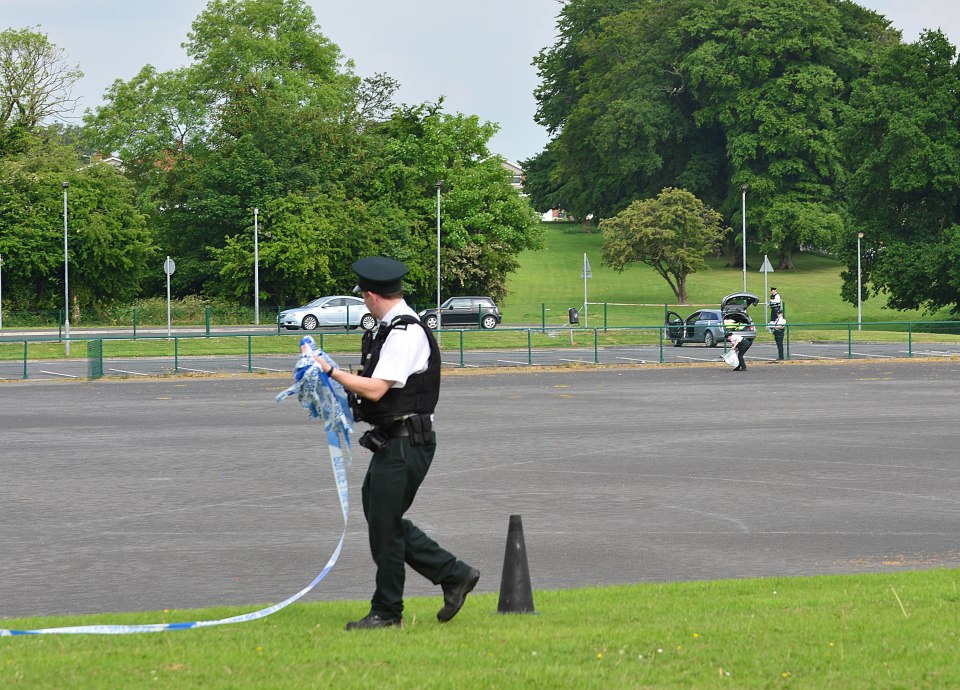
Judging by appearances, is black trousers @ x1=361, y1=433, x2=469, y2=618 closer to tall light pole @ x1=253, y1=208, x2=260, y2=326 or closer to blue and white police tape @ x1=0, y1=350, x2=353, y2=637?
blue and white police tape @ x1=0, y1=350, x2=353, y2=637

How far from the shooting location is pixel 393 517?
23.1 feet

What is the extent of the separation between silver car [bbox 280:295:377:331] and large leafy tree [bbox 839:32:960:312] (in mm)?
25343

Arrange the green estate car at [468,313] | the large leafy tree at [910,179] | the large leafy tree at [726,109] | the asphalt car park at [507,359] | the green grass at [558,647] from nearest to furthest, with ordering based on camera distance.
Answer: the green grass at [558,647] < the asphalt car park at [507,359] < the green estate car at [468,313] < the large leafy tree at [910,179] < the large leafy tree at [726,109]

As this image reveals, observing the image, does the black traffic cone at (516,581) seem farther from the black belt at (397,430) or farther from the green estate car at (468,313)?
the green estate car at (468,313)

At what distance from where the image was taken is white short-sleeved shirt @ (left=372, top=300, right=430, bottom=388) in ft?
22.6

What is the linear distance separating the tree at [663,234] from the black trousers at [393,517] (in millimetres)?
65005

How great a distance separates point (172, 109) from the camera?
72625 millimetres

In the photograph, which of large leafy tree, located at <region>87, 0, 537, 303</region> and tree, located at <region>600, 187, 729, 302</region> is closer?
large leafy tree, located at <region>87, 0, 537, 303</region>

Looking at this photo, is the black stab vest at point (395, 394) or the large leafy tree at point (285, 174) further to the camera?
the large leafy tree at point (285, 174)

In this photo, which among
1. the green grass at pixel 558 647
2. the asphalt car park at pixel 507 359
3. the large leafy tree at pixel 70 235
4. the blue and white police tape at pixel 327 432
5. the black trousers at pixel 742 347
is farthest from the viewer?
the large leafy tree at pixel 70 235

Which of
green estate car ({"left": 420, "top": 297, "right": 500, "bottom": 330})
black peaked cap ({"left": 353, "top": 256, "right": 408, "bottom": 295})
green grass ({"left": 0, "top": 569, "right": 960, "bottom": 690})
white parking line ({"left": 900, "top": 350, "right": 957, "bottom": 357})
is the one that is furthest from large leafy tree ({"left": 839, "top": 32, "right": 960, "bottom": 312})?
black peaked cap ({"left": 353, "top": 256, "right": 408, "bottom": 295})

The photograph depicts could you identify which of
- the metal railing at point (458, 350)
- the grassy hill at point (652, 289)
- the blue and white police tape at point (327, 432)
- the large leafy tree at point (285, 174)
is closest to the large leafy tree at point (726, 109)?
the grassy hill at point (652, 289)

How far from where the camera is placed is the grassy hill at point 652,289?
71662 millimetres

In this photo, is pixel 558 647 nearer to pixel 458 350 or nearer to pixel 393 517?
pixel 393 517
